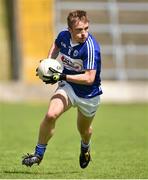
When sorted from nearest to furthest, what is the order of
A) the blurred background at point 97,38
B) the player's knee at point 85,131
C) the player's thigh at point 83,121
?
the player's thigh at point 83,121 < the player's knee at point 85,131 < the blurred background at point 97,38

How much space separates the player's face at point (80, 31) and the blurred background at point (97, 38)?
15784 mm

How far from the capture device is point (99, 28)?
29.1 m

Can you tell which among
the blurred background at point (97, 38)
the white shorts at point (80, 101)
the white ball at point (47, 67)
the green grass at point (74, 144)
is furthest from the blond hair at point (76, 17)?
the blurred background at point (97, 38)

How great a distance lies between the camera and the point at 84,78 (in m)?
9.55

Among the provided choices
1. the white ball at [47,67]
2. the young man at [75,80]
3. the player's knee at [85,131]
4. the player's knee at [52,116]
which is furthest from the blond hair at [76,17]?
the player's knee at [85,131]

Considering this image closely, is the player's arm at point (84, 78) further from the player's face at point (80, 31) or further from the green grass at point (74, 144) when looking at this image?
the green grass at point (74, 144)

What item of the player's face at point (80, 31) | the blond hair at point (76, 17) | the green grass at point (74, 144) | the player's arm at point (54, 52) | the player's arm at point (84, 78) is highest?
the blond hair at point (76, 17)

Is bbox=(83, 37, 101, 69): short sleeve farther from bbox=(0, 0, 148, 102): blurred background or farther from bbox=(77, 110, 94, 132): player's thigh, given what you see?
bbox=(0, 0, 148, 102): blurred background

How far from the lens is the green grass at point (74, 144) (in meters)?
9.70

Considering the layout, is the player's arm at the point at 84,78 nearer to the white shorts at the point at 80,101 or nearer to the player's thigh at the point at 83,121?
the white shorts at the point at 80,101

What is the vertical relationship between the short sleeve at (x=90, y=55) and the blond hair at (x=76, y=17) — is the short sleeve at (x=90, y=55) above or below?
below

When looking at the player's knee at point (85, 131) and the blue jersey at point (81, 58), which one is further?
the player's knee at point (85, 131)

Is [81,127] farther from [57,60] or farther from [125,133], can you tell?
[125,133]

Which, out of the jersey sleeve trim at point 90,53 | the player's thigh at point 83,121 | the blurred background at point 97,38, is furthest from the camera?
the blurred background at point 97,38
